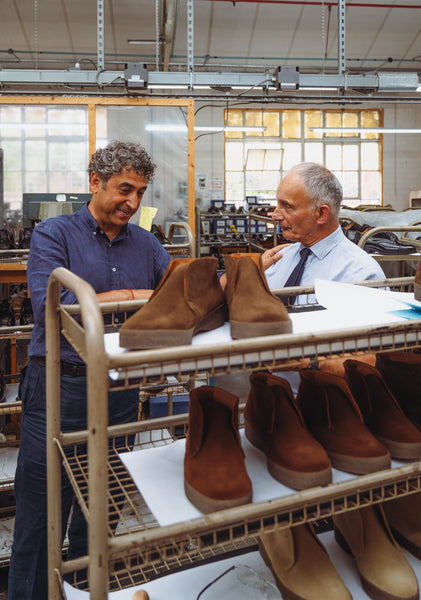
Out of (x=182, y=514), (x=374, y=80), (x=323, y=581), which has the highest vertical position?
(x=374, y=80)

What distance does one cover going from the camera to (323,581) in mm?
1180

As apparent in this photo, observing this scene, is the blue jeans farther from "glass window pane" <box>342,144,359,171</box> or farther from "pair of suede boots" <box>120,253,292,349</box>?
"glass window pane" <box>342,144,359,171</box>

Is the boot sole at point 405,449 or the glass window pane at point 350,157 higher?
the glass window pane at point 350,157

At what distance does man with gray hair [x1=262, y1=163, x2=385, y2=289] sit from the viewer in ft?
6.93

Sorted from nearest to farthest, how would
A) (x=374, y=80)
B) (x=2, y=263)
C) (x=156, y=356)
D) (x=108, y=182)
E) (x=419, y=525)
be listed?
(x=156, y=356), (x=419, y=525), (x=108, y=182), (x=2, y=263), (x=374, y=80)

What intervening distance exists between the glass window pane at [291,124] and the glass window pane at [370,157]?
190 cm

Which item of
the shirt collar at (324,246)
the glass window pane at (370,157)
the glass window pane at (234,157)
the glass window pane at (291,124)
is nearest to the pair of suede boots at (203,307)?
the shirt collar at (324,246)

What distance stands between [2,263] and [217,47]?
9271mm

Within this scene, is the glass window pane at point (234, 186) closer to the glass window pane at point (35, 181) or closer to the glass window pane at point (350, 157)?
the glass window pane at point (350, 157)

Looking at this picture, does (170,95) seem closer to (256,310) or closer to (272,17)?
(256,310)

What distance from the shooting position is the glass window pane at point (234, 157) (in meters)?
13.8

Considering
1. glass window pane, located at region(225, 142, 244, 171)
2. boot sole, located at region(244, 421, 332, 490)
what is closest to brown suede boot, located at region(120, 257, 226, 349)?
boot sole, located at region(244, 421, 332, 490)

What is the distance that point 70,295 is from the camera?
1538 mm

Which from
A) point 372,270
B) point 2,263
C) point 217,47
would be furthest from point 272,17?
point 372,270
